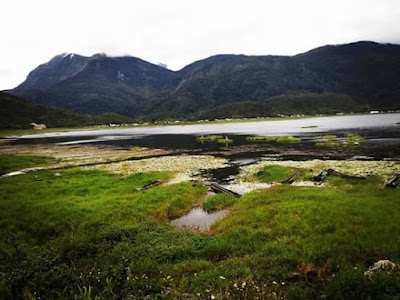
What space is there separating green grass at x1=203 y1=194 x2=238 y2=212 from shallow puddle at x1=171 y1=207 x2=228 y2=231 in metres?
0.64

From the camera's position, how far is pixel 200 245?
1728cm

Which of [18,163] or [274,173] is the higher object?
[18,163]

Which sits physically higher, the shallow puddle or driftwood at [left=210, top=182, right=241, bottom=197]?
driftwood at [left=210, top=182, right=241, bottom=197]

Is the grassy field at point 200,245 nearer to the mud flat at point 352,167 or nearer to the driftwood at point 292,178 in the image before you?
the driftwood at point 292,178

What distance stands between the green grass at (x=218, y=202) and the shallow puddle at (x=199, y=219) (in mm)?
638

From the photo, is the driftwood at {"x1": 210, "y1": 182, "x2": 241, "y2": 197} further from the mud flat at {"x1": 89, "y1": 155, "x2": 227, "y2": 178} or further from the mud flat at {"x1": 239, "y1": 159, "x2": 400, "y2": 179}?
the mud flat at {"x1": 89, "y1": 155, "x2": 227, "y2": 178}

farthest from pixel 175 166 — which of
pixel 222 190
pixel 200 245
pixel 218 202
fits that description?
pixel 200 245

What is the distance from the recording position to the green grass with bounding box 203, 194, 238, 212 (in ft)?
85.2

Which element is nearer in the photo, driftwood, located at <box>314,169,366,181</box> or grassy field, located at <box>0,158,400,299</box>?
grassy field, located at <box>0,158,400,299</box>

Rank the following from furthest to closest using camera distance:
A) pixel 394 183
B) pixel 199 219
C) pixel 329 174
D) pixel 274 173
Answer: pixel 274 173 → pixel 329 174 → pixel 394 183 → pixel 199 219

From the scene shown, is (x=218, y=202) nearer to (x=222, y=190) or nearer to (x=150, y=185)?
(x=222, y=190)

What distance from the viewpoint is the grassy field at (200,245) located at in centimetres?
1131

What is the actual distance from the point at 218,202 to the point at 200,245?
9.60 m

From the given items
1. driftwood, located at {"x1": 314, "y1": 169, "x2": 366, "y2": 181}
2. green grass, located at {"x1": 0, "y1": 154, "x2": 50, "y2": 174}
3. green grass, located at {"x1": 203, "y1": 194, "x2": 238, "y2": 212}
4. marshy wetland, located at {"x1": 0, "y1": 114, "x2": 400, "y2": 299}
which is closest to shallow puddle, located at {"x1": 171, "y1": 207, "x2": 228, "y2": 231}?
marshy wetland, located at {"x1": 0, "y1": 114, "x2": 400, "y2": 299}
